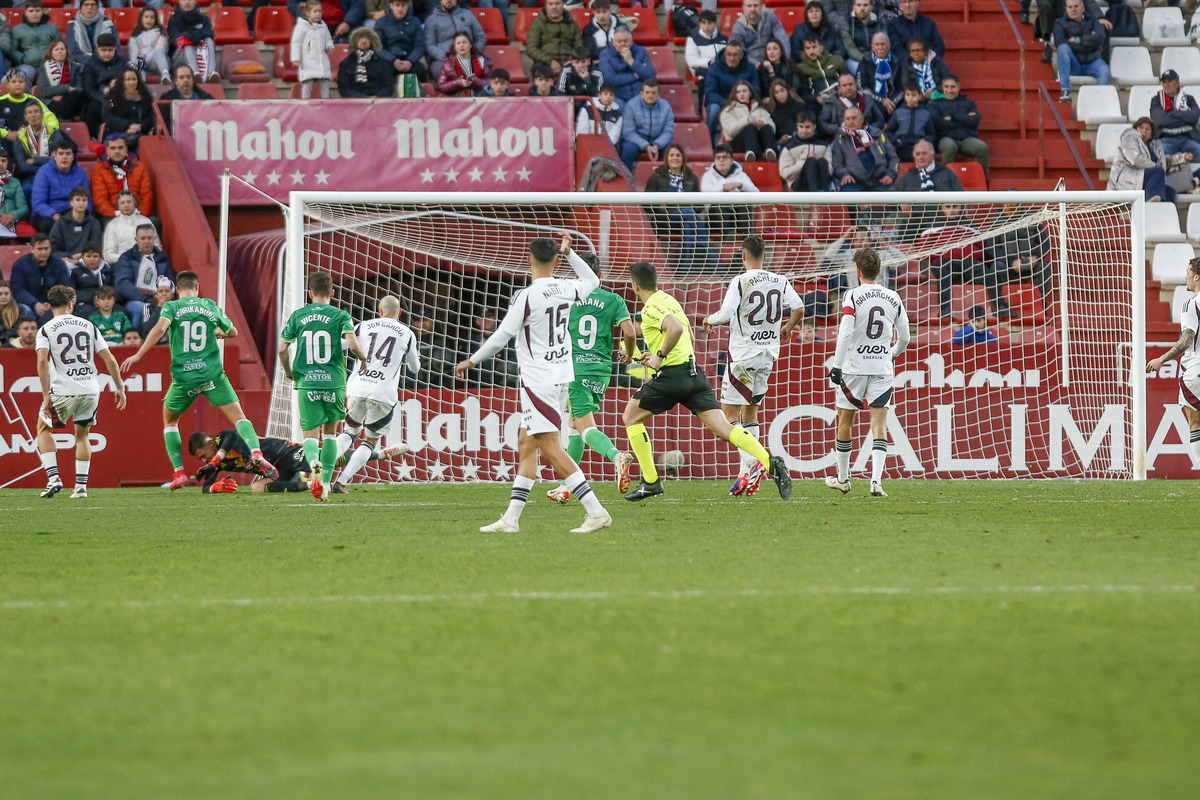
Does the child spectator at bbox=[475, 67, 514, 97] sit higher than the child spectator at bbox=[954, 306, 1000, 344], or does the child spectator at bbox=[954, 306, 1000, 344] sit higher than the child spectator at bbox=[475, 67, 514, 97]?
the child spectator at bbox=[475, 67, 514, 97]

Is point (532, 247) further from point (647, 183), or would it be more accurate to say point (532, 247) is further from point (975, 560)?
point (647, 183)

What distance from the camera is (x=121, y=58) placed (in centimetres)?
1933

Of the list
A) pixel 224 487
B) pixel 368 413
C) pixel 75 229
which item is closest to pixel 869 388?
pixel 368 413

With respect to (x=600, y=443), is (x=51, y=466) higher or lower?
lower

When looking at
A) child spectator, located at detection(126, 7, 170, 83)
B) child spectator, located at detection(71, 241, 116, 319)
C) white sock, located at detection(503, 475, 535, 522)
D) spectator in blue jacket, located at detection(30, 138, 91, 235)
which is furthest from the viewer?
child spectator, located at detection(126, 7, 170, 83)

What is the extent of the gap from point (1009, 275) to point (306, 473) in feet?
27.3

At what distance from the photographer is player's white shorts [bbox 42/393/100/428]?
547 inches

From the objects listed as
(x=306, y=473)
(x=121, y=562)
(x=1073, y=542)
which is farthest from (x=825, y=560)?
(x=306, y=473)

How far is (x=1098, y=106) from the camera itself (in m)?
21.4

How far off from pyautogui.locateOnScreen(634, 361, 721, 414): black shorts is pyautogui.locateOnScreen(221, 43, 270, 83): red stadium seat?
10.6 meters

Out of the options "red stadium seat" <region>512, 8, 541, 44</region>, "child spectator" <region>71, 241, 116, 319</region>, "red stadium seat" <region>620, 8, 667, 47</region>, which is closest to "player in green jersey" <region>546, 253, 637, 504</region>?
"child spectator" <region>71, 241, 116, 319</region>

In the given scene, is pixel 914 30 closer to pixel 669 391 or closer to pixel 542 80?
pixel 542 80

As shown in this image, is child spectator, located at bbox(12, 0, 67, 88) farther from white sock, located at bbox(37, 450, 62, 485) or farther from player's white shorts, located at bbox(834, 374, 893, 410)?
player's white shorts, located at bbox(834, 374, 893, 410)

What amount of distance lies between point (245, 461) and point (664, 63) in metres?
9.82
